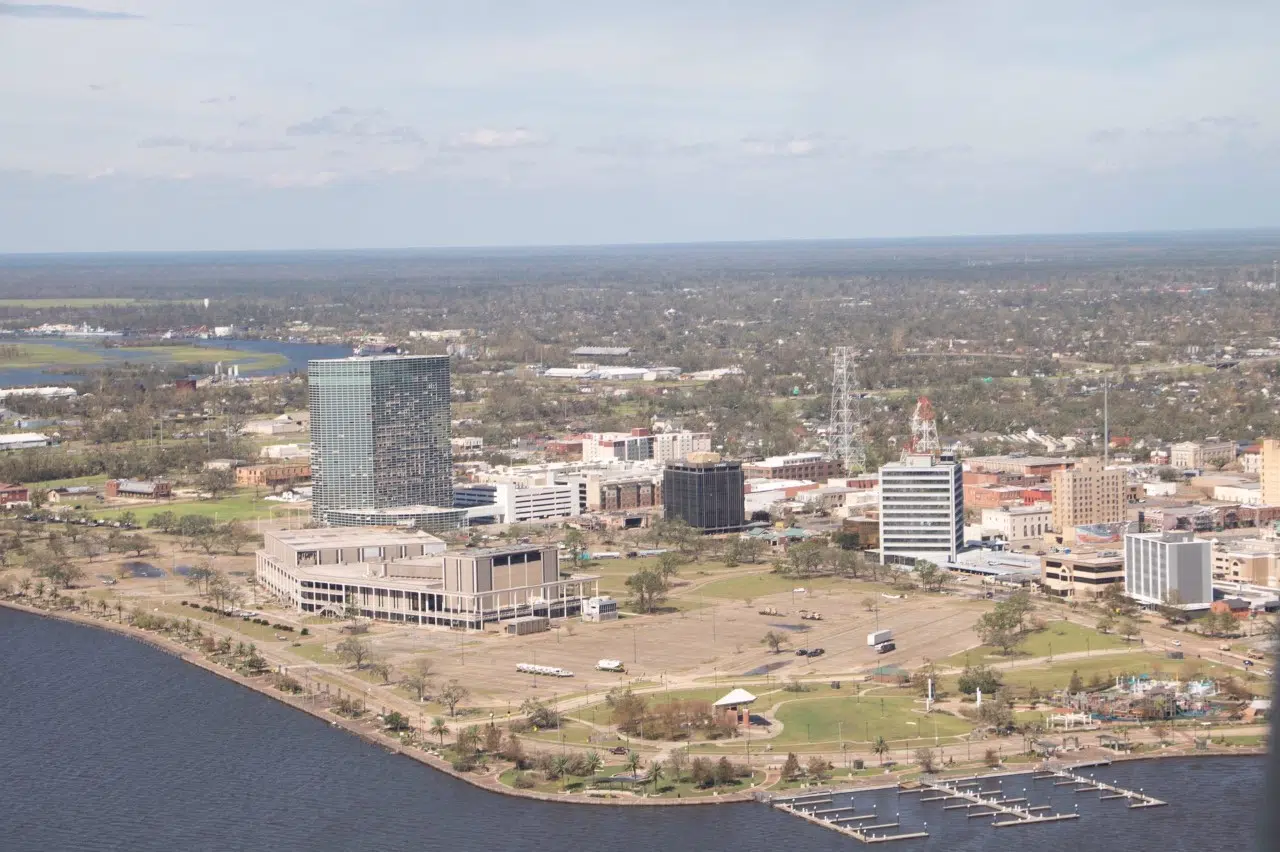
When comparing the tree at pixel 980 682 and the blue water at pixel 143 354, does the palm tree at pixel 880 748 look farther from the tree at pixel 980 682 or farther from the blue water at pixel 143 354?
the blue water at pixel 143 354

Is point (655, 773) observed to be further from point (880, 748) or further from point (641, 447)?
point (641, 447)

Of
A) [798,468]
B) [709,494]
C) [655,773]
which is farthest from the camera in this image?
[798,468]

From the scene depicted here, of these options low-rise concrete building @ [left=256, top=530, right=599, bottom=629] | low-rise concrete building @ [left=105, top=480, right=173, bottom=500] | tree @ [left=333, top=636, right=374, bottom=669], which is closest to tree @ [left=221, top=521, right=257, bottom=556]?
low-rise concrete building @ [left=256, top=530, right=599, bottom=629]

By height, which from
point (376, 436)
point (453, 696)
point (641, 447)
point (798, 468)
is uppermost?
point (376, 436)

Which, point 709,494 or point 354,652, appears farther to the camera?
point 709,494

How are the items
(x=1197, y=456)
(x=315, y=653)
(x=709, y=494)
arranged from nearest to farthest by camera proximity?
(x=315, y=653)
(x=709, y=494)
(x=1197, y=456)

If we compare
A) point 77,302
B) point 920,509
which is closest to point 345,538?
point 920,509

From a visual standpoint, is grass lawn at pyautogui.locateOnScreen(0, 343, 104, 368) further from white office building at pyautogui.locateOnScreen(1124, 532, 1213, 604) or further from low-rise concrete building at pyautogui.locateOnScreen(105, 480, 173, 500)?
white office building at pyautogui.locateOnScreen(1124, 532, 1213, 604)
